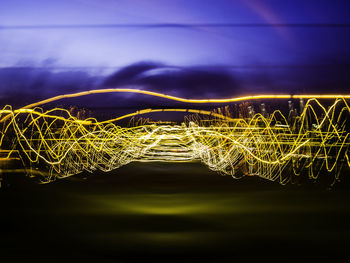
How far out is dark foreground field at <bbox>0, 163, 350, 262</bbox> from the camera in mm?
5082

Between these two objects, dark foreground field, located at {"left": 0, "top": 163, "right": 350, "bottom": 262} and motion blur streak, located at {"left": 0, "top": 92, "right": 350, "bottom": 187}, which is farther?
motion blur streak, located at {"left": 0, "top": 92, "right": 350, "bottom": 187}

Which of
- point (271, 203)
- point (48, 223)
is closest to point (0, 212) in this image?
point (48, 223)

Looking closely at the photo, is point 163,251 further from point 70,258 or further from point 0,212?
point 0,212

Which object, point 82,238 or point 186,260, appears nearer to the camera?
point 186,260

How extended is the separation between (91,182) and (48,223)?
248 inches

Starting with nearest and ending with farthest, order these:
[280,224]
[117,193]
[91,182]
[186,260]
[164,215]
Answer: [186,260], [280,224], [164,215], [117,193], [91,182]

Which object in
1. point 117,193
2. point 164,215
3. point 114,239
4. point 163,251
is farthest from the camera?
point 117,193

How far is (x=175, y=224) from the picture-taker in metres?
6.80

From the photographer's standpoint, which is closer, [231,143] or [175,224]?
[175,224]

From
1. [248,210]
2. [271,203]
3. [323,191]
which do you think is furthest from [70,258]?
[323,191]

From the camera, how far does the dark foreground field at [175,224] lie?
5082mm

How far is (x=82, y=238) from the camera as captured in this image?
231 inches

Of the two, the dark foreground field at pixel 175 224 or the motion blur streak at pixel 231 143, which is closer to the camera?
the dark foreground field at pixel 175 224

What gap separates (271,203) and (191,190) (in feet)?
9.19
